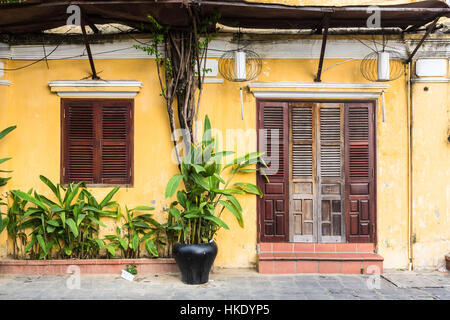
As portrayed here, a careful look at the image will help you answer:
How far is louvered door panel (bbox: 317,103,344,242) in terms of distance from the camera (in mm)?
6328

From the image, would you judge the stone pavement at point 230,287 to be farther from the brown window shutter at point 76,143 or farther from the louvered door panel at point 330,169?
the brown window shutter at point 76,143

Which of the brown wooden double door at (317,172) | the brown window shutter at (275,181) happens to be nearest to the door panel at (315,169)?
the brown wooden double door at (317,172)

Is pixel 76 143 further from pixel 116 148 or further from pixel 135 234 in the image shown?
pixel 135 234

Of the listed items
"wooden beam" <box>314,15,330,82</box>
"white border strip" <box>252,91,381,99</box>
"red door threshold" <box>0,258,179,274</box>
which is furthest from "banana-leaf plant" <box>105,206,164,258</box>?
"wooden beam" <box>314,15,330,82</box>

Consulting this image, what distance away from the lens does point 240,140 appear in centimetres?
633

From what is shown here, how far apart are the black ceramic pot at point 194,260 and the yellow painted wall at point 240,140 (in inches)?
29.3

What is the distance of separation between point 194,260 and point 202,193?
89 cm

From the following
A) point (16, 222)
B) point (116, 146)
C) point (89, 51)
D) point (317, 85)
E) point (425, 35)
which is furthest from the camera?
point (116, 146)

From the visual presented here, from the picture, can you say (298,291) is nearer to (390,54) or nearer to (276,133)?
(276,133)

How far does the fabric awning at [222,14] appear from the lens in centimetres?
528

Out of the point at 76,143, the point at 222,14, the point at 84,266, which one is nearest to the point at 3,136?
the point at 76,143

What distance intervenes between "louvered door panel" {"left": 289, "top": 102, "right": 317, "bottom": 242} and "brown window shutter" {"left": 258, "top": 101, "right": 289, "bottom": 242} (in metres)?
0.09

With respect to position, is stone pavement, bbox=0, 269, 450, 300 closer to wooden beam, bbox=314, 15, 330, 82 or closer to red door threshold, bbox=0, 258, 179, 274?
red door threshold, bbox=0, 258, 179, 274
